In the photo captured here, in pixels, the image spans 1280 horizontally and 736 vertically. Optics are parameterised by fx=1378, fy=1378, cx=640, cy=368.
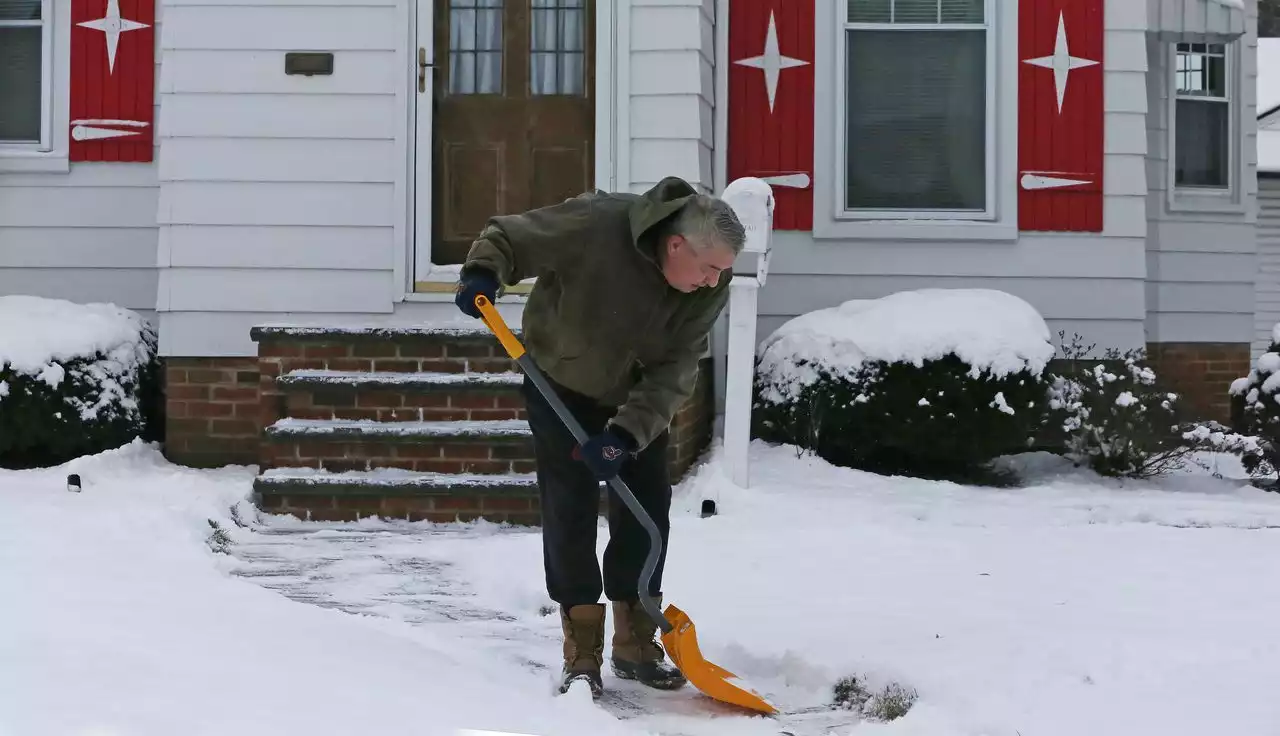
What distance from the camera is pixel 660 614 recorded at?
13.1 feet

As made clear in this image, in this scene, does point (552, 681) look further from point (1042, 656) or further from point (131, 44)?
point (131, 44)

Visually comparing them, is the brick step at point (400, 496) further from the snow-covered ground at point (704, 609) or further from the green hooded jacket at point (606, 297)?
the green hooded jacket at point (606, 297)

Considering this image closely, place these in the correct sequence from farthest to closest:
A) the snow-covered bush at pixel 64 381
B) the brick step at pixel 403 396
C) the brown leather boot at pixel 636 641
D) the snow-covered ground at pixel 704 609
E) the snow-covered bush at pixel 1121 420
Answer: the snow-covered bush at pixel 1121 420 < the snow-covered bush at pixel 64 381 < the brick step at pixel 403 396 < the brown leather boot at pixel 636 641 < the snow-covered ground at pixel 704 609

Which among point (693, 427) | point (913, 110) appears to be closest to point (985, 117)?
point (913, 110)

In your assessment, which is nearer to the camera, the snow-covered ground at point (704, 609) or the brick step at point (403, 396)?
the snow-covered ground at point (704, 609)

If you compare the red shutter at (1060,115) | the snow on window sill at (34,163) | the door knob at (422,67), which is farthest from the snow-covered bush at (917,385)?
the snow on window sill at (34,163)

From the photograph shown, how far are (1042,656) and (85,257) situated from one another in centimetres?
678

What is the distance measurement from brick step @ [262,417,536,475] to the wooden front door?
55.0 inches

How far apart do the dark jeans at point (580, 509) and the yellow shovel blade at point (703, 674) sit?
270mm

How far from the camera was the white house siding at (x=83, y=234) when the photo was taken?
28.3ft

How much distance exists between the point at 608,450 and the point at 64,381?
4.72m

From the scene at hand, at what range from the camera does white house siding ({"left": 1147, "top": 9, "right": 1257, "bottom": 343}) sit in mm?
9734

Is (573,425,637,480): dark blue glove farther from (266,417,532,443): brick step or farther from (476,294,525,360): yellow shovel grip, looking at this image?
(266,417,532,443): brick step

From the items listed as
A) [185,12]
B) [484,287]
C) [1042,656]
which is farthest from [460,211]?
[1042,656]
